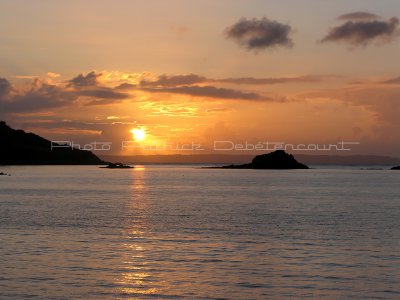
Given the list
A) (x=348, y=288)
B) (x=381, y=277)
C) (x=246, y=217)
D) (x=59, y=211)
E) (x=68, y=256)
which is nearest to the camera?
(x=348, y=288)

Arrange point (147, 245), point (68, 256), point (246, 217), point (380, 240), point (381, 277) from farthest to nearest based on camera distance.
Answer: point (246, 217) < point (380, 240) < point (147, 245) < point (68, 256) < point (381, 277)

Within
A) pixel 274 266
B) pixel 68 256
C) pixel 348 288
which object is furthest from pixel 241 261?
pixel 68 256

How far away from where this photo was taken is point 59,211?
81.8 meters

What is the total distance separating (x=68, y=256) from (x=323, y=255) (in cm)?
1846

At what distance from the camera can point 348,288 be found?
32.1 m

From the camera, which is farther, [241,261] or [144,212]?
[144,212]

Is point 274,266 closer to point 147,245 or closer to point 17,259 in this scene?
point 147,245

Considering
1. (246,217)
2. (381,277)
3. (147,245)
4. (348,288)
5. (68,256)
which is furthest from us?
(246,217)

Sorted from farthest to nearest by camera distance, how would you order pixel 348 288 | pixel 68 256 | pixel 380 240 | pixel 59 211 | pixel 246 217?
pixel 59 211 < pixel 246 217 < pixel 380 240 < pixel 68 256 < pixel 348 288

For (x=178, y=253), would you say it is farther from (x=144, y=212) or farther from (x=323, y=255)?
(x=144, y=212)

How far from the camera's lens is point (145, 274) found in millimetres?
35375

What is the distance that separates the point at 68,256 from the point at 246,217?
36.6m

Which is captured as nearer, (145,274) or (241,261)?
(145,274)

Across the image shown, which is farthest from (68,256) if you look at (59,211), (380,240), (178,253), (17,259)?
(59,211)
